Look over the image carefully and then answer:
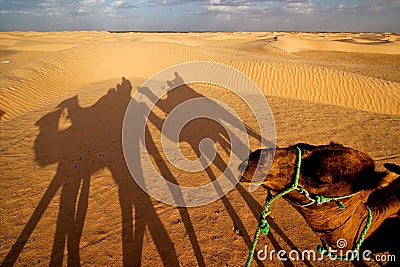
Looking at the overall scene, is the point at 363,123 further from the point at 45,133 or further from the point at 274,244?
the point at 45,133

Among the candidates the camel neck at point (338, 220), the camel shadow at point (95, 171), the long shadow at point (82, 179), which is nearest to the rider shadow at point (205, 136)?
the camel shadow at point (95, 171)

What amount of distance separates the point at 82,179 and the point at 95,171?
37 centimetres

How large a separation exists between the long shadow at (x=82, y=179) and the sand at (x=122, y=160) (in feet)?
0.07

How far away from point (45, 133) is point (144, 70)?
9118 millimetres

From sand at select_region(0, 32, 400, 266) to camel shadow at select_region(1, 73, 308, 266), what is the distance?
0.02m

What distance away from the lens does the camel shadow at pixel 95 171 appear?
13.0ft

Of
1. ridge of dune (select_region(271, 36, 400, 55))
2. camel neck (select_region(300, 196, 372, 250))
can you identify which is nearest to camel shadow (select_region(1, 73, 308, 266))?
camel neck (select_region(300, 196, 372, 250))

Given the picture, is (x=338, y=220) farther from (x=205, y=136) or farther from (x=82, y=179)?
(x=205, y=136)

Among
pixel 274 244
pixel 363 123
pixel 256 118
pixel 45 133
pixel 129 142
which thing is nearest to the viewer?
pixel 274 244

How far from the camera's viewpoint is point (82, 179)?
5637 millimetres

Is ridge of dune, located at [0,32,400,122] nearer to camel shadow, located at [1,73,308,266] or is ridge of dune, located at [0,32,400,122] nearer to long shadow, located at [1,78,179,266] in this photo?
camel shadow, located at [1,73,308,266]

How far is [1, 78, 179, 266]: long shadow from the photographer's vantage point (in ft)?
12.9

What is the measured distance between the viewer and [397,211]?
6.98ft

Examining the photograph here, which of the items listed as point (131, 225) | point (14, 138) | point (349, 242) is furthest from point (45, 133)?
point (349, 242)
